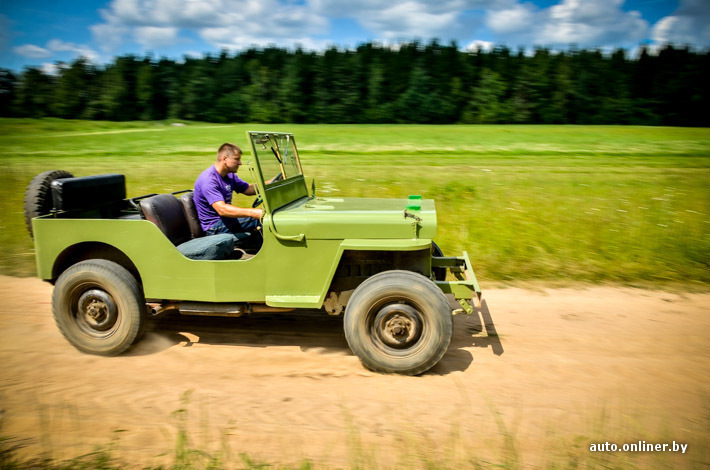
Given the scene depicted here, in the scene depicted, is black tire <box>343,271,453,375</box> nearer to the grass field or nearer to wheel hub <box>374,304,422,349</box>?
wheel hub <box>374,304,422,349</box>

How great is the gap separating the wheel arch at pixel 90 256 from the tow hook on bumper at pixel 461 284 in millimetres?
2672

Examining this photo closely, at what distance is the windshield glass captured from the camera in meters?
4.49

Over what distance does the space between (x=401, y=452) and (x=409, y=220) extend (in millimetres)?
1715

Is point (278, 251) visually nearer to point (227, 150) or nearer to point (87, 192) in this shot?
point (227, 150)

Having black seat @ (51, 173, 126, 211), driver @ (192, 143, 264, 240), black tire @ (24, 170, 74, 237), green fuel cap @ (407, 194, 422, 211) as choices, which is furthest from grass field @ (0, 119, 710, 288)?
driver @ (192, 143, 264, 240)

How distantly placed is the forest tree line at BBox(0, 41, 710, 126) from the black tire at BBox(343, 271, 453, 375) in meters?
32.5

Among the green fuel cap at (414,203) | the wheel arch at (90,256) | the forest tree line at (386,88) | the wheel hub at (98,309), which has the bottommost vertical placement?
the wheel hub at (98,309)

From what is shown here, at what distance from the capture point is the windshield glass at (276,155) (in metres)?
4.49

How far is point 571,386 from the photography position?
4.03 meters

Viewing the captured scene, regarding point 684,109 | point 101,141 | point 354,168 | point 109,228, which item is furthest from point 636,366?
point 684,109

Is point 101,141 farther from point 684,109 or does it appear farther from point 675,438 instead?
point 684,109

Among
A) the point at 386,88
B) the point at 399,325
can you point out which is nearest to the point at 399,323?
the point at 399,325

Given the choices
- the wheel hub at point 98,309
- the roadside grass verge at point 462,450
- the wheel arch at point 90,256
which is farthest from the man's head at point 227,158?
the roadside grass verge at point 462,450

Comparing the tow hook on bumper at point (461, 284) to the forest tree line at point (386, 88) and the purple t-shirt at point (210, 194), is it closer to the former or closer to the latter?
the purple t-shirt at point (210, 194)
